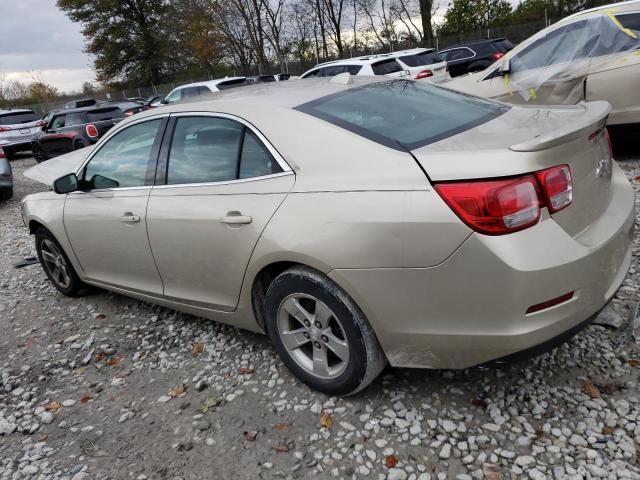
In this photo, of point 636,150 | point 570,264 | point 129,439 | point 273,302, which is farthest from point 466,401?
point 636,150

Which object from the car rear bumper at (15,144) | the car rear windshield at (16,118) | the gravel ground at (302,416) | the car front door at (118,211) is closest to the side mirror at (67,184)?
the car front door at (118,211)

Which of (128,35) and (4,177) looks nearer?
(4,177)

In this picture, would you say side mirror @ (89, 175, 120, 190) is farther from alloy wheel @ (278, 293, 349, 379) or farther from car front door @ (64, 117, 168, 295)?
alloy wheel @ (278, 293, 349, 379)

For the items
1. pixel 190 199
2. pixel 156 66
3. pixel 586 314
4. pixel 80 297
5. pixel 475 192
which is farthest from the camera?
pixel 156 66

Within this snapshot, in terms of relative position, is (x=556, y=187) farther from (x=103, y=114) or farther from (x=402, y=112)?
(x=103, y=114)

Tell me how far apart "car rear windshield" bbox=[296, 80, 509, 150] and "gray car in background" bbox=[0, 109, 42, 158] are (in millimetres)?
17260

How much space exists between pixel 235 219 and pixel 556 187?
152 cm

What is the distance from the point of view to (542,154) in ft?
6.77

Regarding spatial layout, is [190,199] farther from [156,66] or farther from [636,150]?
[156,66]

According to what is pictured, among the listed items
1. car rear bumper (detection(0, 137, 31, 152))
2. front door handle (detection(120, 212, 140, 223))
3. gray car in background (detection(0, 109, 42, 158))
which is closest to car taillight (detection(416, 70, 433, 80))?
front door handle (detection(120, 212, 140, 223))

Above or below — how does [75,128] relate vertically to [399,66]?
below

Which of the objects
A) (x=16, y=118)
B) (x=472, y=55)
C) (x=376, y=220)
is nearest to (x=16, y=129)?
(x=16, y=118)

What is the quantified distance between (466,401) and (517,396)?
0.80 feet

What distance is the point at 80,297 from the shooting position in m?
4.70
